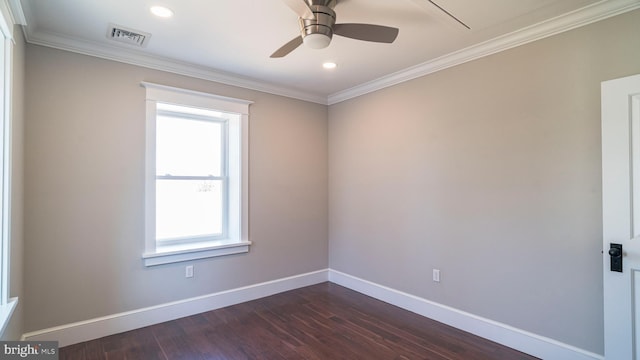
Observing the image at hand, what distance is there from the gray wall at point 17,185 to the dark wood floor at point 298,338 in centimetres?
56

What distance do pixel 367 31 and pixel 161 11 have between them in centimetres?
147

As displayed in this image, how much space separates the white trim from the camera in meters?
2.58

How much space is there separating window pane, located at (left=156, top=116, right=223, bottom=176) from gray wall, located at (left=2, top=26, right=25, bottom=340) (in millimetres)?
1069

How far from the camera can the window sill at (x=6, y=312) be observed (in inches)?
68.7

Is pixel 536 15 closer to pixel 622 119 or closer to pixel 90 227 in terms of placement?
pixel 622 119

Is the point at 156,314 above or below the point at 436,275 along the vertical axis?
below

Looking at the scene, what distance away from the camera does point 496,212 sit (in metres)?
2.71

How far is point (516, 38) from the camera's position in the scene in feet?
8.32

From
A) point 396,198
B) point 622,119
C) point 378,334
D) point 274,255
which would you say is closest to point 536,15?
point 622,119

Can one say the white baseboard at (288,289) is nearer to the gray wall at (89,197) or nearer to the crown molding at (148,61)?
the gray wall at (89,197)

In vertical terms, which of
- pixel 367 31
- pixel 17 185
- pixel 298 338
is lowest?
pixel 298 338

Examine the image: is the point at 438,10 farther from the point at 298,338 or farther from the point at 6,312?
the point at 6,312

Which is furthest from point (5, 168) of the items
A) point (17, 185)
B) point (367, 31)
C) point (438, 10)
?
point (438, 10)

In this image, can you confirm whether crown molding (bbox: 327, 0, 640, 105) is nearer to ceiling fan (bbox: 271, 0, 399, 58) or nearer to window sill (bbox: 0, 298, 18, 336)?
ceiling fan (bbox: 271, 0, 399, 58)
